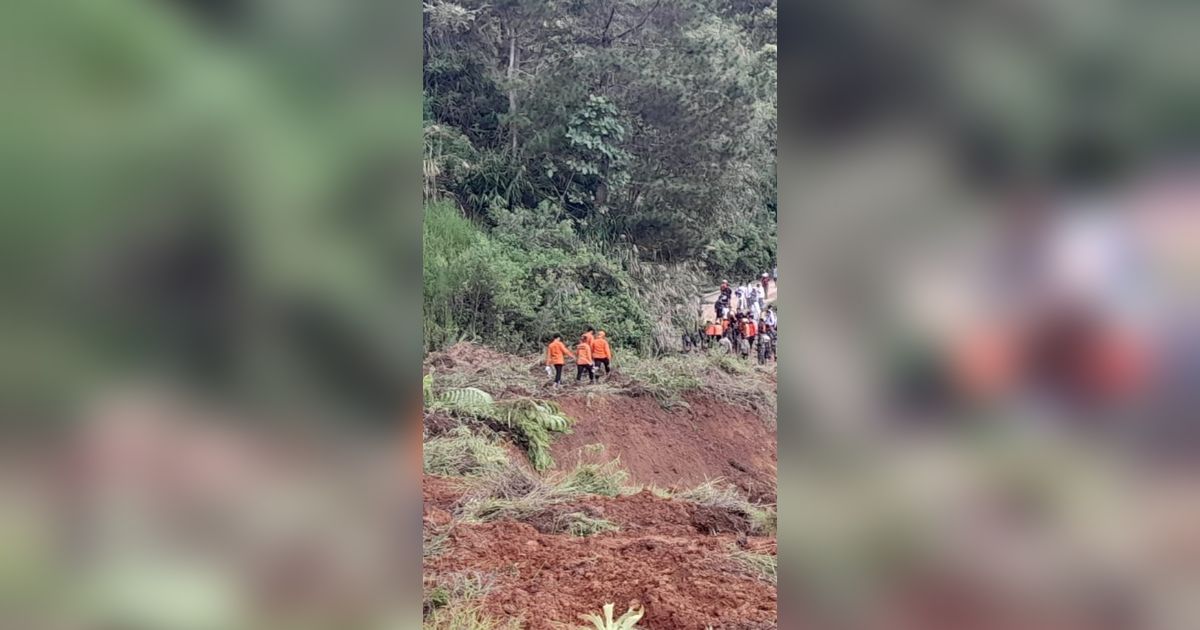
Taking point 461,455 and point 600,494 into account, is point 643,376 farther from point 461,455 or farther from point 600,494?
point 461,455

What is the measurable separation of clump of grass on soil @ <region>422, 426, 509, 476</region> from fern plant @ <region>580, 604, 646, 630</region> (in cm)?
556

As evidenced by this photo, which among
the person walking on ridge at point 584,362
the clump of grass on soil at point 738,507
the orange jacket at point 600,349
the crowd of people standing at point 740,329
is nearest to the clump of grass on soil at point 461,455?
the clump of grass on soil at point 738,507

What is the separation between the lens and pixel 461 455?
38.4 ft

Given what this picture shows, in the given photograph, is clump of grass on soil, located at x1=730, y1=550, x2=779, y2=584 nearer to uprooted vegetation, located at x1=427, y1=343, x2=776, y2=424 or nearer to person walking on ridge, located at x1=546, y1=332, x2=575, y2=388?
uprooted vegetation, located at x1=427, y1=343, x2=776, y2=424

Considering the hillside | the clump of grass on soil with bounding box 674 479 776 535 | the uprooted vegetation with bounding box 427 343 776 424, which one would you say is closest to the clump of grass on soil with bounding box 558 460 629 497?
the hillside

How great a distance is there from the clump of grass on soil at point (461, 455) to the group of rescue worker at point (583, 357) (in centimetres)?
308

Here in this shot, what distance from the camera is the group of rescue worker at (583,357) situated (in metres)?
15.5

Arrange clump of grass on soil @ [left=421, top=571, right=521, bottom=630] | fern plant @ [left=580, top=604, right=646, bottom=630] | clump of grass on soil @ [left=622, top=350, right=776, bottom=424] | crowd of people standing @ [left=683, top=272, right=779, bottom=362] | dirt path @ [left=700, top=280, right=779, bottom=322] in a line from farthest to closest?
dirt path @ [left=700, top=280, right=779, bottom=322]
crowd of people standing @ [left=683, top=272, right=779, bottom=362]
clump of grass on soil @ [left=622, top=350, right=776, bottom=424]
clump of grass on soil @ [left=421, top=571, right=521, bottom=630]
fern plant @ [left=580, top=604, right=646, bottom=630]

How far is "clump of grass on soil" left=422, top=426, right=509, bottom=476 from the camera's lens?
11.3 metres
